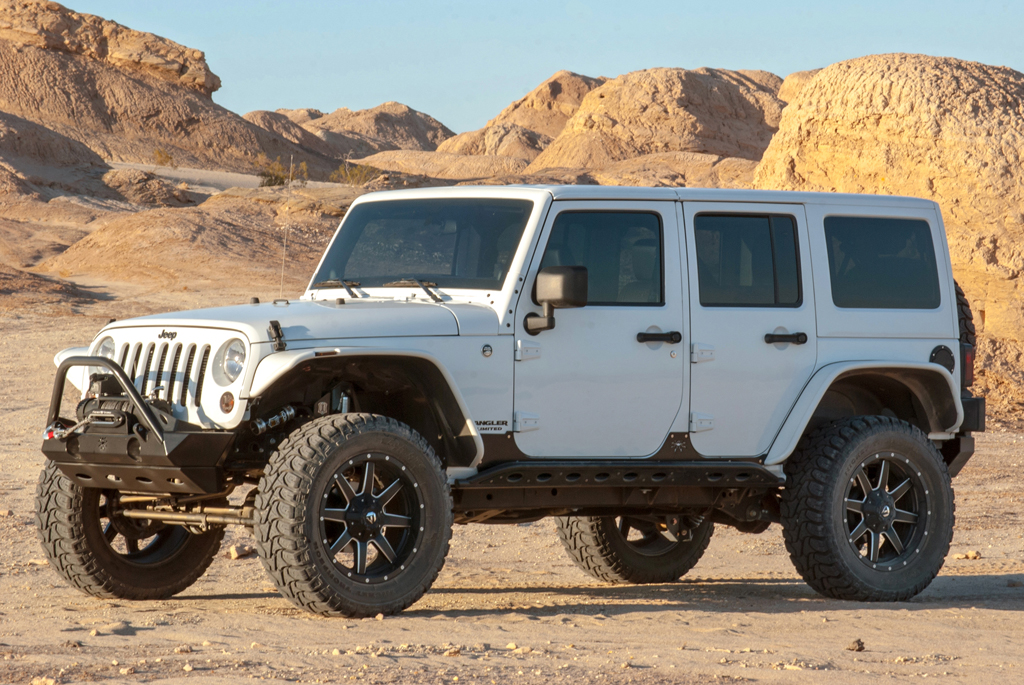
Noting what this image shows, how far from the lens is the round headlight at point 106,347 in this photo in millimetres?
6459

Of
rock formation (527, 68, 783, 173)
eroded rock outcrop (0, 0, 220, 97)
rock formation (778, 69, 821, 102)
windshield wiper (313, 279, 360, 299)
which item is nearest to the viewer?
windshield wiper (313, 279, 360, 299)

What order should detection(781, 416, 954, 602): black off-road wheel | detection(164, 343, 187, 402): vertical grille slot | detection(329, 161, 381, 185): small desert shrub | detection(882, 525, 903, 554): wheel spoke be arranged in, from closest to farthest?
detection(164, 343, 187, 402): vertical grille slot, detection(781, 416, 954, 602): black off-road wheel, detection(882, 525, 903, 554): wheel spoke, detection(329, 161, 381, 185): small desert shrub

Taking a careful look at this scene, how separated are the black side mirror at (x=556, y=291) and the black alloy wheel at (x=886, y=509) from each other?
2080mm

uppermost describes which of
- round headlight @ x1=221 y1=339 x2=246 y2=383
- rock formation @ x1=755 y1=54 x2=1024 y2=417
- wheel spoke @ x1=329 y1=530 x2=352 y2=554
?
rock formation @ x1=755 y1=54 x2=1024 y2=417

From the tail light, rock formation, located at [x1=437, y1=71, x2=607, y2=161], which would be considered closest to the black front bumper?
the tail light

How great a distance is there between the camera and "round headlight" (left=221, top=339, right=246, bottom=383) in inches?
229

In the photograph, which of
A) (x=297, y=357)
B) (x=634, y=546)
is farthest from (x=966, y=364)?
(x=297, y=357)

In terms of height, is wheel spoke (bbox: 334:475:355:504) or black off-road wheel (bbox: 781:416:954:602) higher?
wheel spoke (bbox: 334:475:355:504)

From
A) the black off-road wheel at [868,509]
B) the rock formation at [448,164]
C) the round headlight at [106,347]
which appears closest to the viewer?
the round headlight at [106,347]

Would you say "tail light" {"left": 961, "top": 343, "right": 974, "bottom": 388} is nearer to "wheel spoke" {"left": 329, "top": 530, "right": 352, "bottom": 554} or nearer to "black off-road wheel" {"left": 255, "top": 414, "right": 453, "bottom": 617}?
"black off-road wheel" {"left": 255, "top": 414, "right": 453, "bottom": 617}

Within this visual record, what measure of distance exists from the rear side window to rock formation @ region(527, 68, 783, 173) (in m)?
57.9

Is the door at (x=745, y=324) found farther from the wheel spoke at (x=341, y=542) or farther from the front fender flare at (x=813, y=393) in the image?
the wheel spoke at (x=341, y=542)

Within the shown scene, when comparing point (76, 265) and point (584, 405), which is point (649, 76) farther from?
point (584, 405)

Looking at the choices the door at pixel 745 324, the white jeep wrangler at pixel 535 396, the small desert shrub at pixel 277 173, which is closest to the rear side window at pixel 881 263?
the white jeep wrangler at pixel 535 396
